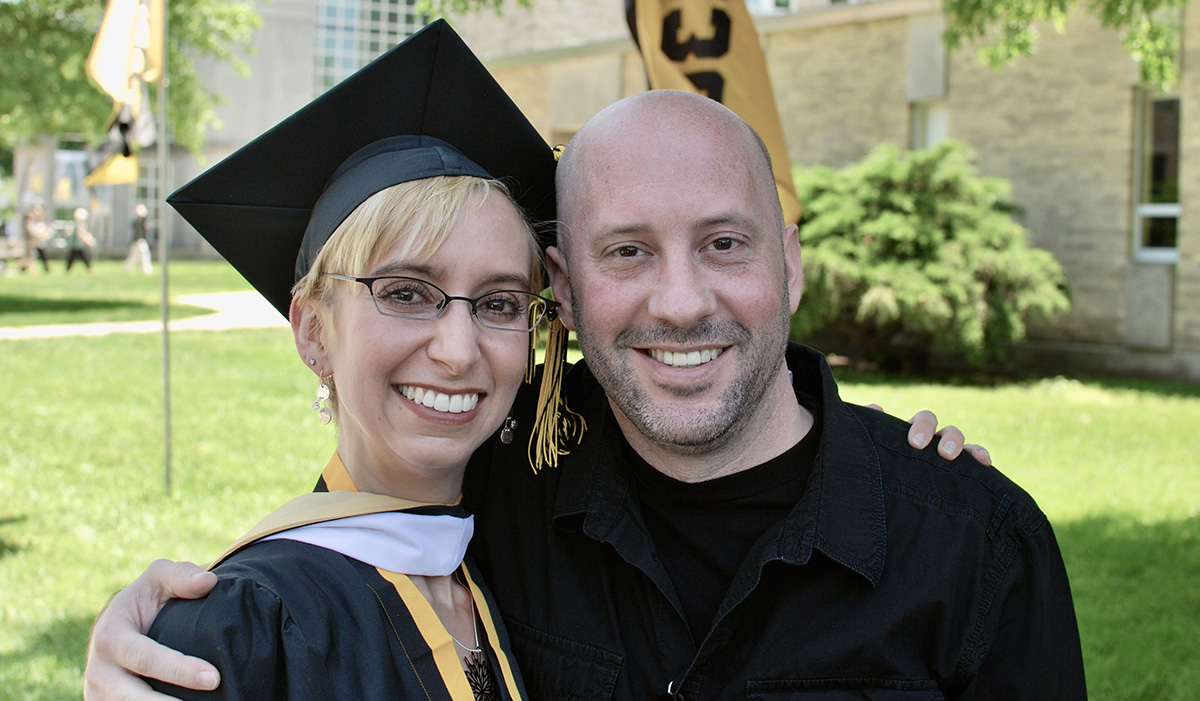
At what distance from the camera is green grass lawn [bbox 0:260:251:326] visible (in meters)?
17.3

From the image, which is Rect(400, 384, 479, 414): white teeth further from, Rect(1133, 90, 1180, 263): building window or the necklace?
Rect(1133, 90, 1180, 263): building window

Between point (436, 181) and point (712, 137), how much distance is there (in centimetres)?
66

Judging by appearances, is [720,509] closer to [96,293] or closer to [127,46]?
[127,46]

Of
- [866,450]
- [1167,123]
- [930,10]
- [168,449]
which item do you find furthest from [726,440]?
[930,10]

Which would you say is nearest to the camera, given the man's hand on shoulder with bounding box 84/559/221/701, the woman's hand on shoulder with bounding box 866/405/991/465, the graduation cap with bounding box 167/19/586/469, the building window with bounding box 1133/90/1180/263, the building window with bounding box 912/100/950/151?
the man's hand on shoulder with bounding box 84/559/221/701

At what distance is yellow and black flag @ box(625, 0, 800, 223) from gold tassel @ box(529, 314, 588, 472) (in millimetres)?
2018

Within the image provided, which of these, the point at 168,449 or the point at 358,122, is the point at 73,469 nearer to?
the point at 168,449

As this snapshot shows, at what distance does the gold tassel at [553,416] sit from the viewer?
241 cm

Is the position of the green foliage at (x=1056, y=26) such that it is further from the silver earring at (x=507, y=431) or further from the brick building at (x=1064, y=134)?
the silver earring at (x=507, y=431)

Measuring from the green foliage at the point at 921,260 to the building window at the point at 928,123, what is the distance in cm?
220

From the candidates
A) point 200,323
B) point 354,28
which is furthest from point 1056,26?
point 354,28

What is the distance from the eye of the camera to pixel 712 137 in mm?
2297

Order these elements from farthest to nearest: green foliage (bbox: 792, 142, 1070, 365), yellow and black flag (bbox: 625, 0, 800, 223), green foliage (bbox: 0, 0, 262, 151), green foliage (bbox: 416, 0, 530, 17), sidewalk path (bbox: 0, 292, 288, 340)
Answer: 1. green foliage (bbox: 0, 0, 262, 151)
2. sidewalk path (bbox: 0, 292, 288, 340)
3. green foliage (bbox: 792, 142, 1070, 365)
4. green foliage (bbox: 416, 0, 530, 17)
5. yellow and black flag (bbox: 625, 0, 800, 223)

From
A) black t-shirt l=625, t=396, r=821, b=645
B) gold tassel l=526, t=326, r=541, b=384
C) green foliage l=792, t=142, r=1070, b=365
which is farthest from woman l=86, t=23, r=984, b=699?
green foliage l=792, t=142, r=1070, b=365
